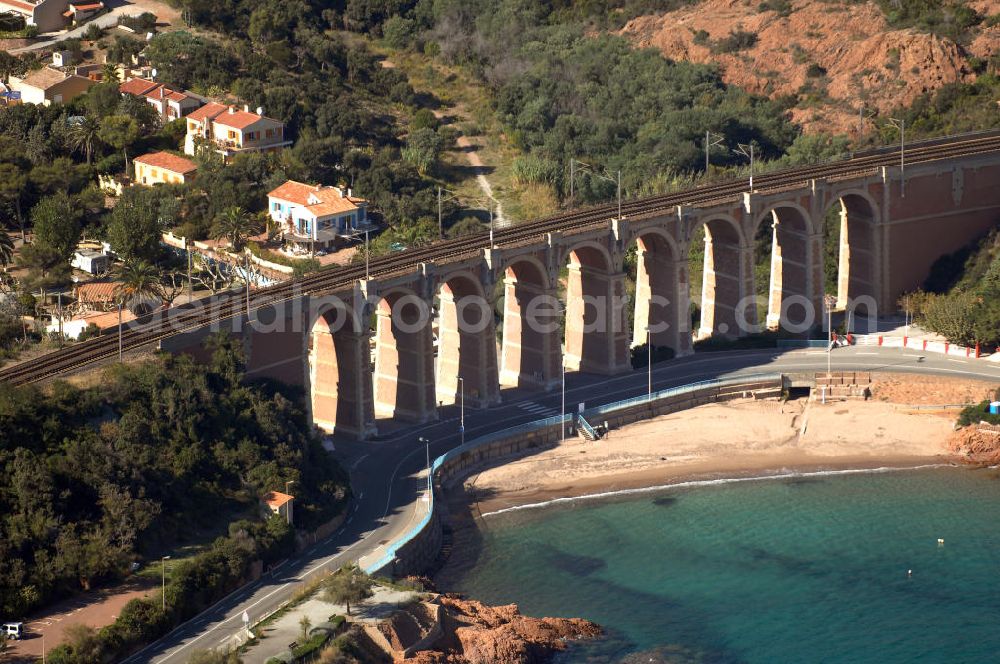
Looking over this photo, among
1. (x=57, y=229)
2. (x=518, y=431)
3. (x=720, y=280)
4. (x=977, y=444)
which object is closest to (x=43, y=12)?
(x=57, y=229)

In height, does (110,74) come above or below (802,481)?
above

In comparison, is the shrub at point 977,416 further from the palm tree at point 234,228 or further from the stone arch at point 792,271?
the palm tree at point 234,228

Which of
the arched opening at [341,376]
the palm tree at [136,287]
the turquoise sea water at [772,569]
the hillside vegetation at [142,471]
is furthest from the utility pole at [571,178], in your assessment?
the hillside vegetation at [142,471]

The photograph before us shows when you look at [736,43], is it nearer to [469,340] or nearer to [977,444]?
[469,340]

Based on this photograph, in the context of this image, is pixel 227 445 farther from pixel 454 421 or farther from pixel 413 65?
pixel 413 65

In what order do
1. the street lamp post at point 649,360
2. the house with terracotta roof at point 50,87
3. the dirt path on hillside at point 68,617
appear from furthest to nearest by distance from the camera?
the house with terracotta roof at point 50,87, the street lamp post at point 649,360, the dirt path on hillside at point 68,617

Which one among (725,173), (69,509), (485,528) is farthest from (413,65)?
(69,509)
